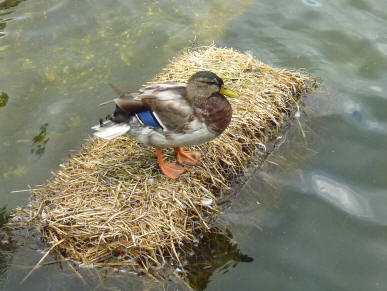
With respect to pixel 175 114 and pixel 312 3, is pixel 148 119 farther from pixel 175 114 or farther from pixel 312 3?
pixel 312 3

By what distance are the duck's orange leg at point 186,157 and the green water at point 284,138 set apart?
1.81ft

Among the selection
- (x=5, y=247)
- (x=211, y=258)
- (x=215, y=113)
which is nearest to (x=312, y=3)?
(x=215, y=113)

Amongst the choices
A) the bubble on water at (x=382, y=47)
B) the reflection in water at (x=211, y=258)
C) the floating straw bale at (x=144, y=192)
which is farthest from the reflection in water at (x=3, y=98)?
the bubble on water at (x=382, y=47)

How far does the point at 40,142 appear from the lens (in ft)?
16.9

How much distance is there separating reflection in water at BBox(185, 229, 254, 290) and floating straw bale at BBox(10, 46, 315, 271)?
114 mm

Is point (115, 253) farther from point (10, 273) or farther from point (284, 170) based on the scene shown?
point (284, 170)

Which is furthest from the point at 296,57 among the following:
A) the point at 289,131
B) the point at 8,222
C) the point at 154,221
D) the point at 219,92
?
the point at 8,222

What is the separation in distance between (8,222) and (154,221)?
1.37m

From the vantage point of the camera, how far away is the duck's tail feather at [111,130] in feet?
12.0

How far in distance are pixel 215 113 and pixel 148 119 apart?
0.54m

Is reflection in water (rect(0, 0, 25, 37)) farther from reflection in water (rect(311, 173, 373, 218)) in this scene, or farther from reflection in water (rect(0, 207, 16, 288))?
reflection in water (rect(311, 173, 373, 218))

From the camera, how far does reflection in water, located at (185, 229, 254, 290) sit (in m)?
3.61

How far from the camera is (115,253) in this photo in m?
3.56

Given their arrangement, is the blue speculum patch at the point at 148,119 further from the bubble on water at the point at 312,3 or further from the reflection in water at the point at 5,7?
the bubble on water at the point at 312,3
